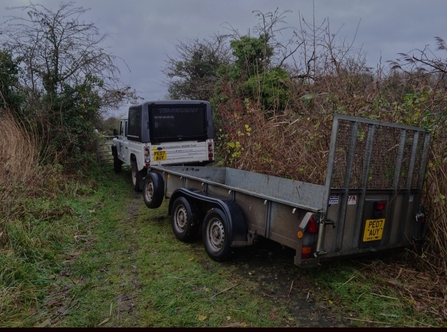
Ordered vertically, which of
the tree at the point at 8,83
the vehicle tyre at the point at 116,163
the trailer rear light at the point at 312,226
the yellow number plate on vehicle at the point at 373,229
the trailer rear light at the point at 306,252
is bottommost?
the vehicle tyre at the point at 116,163

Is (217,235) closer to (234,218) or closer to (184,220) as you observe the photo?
(234,218)

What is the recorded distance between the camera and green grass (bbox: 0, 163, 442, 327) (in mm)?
3299

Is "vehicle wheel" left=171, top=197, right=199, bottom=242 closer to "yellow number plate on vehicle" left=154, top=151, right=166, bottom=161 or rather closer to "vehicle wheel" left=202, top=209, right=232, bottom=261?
"vehicle wheel" left=202, top=209, right=232, bottom=261

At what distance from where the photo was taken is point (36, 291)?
150 inches

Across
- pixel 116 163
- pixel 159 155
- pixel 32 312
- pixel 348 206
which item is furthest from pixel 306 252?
pixel 116 163

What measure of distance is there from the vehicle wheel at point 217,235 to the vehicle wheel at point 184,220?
445 millimetres

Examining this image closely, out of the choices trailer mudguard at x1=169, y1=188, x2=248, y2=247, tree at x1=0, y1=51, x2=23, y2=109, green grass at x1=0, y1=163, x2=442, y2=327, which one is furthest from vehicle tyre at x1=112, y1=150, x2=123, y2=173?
trailer mudguard at x1=169, y1=188, x2=248, y2=247

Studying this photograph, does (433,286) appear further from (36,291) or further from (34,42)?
(34,42)

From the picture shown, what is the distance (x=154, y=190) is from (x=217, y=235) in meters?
2.05

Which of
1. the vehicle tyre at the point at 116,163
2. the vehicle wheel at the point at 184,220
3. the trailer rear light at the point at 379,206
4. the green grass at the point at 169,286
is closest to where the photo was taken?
the green grass at the point at 169,286

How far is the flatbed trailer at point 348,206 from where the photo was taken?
346 centimetres

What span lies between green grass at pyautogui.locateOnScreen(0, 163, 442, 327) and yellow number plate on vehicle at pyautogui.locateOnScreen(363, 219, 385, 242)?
43 centimetres

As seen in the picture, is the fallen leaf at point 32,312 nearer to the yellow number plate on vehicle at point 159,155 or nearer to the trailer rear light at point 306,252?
the trailer rear light at point 306,252

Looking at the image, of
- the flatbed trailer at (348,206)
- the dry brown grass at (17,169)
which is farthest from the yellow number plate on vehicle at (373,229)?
the dry brown grass at (17,169)
